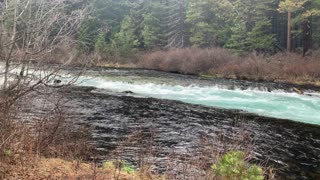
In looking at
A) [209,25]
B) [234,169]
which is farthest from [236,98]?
A: [209,25]

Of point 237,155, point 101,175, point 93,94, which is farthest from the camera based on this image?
point 93,94

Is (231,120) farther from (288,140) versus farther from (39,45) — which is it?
(39,45)

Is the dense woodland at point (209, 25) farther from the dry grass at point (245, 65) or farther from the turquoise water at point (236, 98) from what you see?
the turquoise water at point (236, 98)

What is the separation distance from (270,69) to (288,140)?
17918 millimetres

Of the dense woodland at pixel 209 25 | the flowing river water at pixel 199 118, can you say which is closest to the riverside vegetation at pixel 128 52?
the dense woodland at pixel 209 25

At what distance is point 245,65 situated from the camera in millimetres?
29266

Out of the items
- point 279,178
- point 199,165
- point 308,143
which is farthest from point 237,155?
point 308,143

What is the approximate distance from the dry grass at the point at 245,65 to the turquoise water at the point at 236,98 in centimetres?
Result: 618

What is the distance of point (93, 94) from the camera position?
19.8 meters

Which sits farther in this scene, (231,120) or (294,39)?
(294,39)

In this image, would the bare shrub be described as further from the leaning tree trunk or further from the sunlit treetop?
the leaning tree trunk

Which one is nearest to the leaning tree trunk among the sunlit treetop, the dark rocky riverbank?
the sunlit treetop

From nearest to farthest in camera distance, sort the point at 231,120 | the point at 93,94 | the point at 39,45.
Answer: the point at 39,45, the point at 231,120, the point at 93,94

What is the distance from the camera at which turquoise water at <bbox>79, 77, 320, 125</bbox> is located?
53.0 ft
